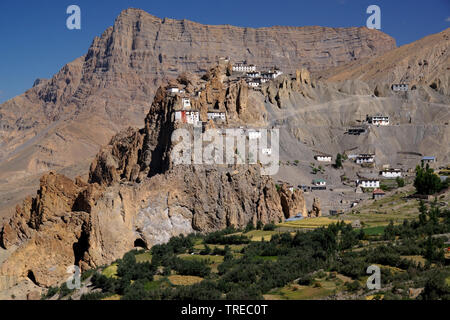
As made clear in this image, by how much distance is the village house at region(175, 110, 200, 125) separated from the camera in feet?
261

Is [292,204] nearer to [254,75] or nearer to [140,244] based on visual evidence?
[140,244]

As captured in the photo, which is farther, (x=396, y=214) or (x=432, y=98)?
(x=432, y=98)

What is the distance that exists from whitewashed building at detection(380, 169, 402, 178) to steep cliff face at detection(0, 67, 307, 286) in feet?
119

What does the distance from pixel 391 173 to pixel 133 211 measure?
5520 centimetres

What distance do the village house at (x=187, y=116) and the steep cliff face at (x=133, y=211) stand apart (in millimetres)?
1163

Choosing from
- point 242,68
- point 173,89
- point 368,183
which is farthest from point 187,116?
point 242,68

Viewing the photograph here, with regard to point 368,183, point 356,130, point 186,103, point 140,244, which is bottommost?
point 140,244

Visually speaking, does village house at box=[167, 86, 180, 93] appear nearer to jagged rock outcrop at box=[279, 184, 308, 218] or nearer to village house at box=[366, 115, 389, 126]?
jagged rock outcrop at box=[279, 184, 308, 218]

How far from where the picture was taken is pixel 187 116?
8044 centimetres

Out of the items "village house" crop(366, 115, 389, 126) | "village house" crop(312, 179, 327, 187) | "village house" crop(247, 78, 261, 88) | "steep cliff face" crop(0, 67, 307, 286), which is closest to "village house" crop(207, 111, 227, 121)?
"steep cliff face" crop(0, 67, 307, 286)
